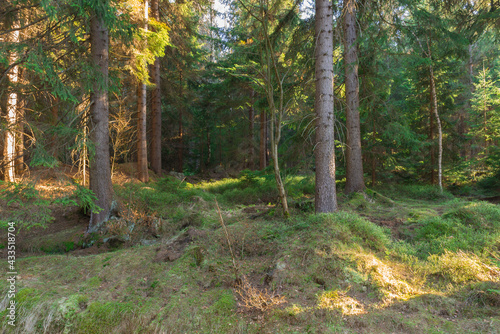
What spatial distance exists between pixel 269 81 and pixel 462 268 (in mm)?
4720

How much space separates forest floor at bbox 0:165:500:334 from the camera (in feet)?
11.2

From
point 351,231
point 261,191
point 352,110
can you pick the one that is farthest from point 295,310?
point 261,191

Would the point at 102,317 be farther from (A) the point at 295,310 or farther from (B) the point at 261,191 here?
(B) the point at 261,191

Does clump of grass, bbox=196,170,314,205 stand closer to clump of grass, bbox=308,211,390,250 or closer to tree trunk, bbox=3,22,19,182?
clump of grass, bbox=308,211,390,250

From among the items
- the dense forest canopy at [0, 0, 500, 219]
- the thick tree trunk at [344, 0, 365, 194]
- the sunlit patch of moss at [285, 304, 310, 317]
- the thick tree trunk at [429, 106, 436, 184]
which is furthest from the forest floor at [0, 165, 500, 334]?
the thick tree trunk at [429, 106, 436, 184]

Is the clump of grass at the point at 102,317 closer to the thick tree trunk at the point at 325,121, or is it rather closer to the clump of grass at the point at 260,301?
the clump of grass at the point at 260,301

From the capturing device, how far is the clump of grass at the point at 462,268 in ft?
13.0

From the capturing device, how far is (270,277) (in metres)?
4.18

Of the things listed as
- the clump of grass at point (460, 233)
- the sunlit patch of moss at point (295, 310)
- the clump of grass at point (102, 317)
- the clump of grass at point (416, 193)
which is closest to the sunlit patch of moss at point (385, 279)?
the clump of grass at point (460, 233)

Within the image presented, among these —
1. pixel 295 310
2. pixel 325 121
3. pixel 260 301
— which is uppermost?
pixel 325 121

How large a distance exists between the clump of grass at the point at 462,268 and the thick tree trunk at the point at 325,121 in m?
2.28

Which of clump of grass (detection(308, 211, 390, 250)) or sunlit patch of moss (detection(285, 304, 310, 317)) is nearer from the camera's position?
sunlit patch of moss (detection(285, 304, 310, 317))

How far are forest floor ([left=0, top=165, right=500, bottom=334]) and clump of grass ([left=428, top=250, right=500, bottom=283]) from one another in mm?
18

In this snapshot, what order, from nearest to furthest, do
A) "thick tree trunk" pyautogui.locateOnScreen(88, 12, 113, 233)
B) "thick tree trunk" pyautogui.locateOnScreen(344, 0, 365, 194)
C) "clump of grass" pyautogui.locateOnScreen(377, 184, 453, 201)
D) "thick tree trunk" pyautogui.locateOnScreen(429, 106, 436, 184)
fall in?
"thick tree trunk" pyautogui.locateOnScreen(88, 12, 113, 233)
"thick tree trunk" pyautogui.locateOnScreen(344, 0, 365, 194)
"clump of grass" pyautogui.locateOnScreen(377, 184, 453, 201)
"thick tree trunk" pyautogui.locateOnScreen(429, 106, 436, 184)
